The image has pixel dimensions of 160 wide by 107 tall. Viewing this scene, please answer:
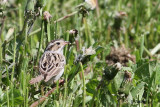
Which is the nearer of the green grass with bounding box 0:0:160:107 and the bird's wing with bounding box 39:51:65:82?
the green grass with bounding box 0:0:160:107

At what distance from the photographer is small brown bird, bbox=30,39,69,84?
391cm

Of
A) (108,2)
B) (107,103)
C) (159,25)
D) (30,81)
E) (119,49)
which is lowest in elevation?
(107,103)

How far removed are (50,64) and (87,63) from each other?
58 cm

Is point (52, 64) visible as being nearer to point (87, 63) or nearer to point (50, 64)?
point (50, 64)

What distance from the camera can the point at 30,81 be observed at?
3.57 metres

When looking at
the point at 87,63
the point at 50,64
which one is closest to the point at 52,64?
the point at 50,64

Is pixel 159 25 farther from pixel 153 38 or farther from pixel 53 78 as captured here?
pixel 53 78

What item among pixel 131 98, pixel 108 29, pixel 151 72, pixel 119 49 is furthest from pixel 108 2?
pixel 131 98

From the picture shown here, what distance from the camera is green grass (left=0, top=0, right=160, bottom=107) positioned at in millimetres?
3299

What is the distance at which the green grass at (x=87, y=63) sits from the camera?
330 cm

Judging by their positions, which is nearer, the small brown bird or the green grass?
the green grass

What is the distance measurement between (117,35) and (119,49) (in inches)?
31.4

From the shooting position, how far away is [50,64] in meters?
4.23

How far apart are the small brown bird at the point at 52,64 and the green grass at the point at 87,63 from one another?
0.08 m
